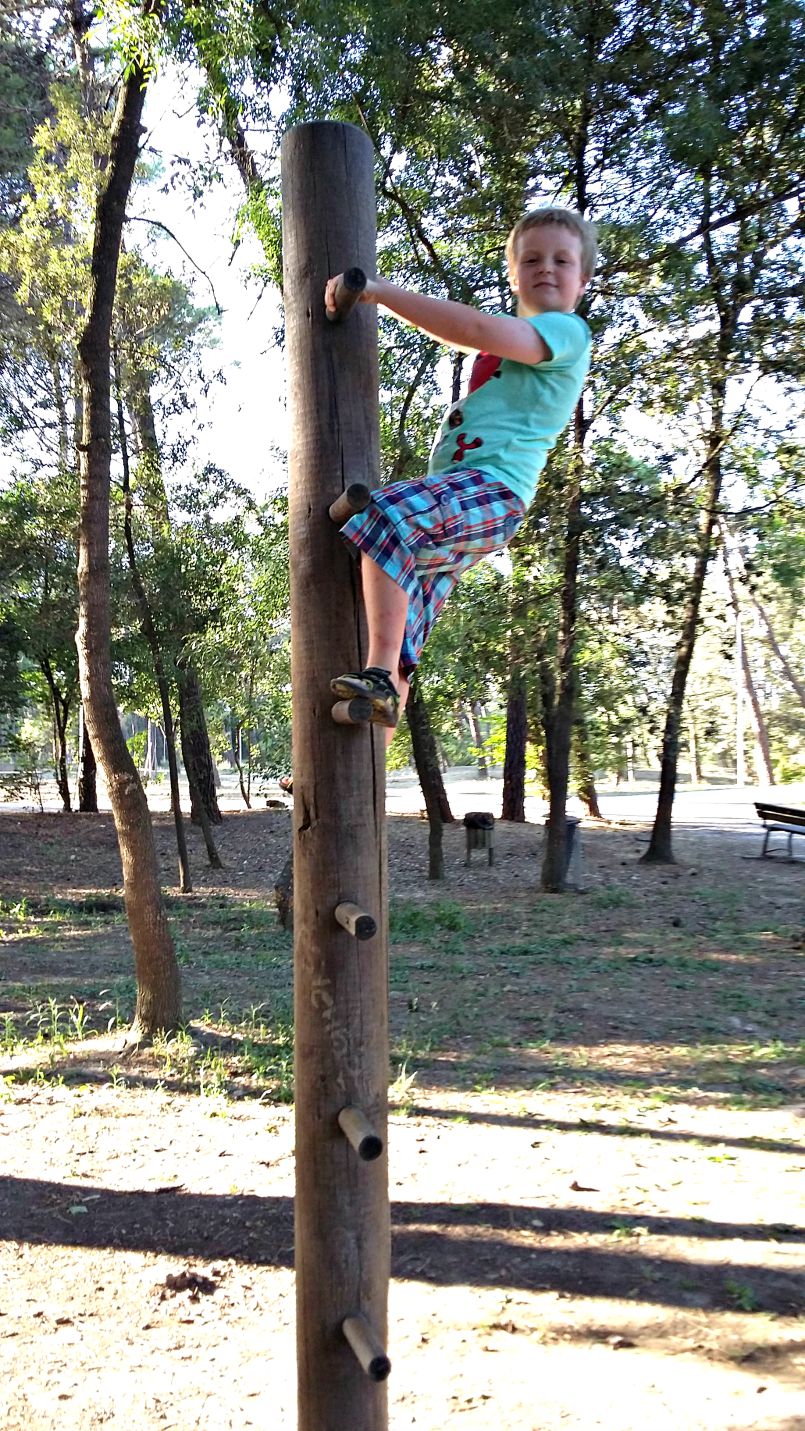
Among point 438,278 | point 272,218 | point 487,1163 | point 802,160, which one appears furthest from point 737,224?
point 487,1163

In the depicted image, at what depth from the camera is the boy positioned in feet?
7.53

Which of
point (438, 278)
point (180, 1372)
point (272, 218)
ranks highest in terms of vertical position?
point (272, 218)

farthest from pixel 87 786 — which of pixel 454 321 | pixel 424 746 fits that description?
pixel 454 321

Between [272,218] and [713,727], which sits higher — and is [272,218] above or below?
above

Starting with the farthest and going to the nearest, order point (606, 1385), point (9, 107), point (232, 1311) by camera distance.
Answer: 1. point (9, 107)
2. point (232, 1311)
3. point (606, 1385)

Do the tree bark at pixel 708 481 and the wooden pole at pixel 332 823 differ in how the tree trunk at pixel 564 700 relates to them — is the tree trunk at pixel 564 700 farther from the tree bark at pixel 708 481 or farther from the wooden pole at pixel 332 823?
the wooden pole at pixel 332 823

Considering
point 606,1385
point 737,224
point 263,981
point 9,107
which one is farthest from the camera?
point 9,107

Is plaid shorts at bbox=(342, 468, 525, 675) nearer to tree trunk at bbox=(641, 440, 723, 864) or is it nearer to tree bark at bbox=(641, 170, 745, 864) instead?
tree bark at bbox=(641, 170, 745, 864)

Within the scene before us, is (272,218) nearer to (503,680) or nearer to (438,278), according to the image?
(438,278)

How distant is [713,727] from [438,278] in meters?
6.17

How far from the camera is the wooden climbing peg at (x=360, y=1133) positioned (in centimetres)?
229

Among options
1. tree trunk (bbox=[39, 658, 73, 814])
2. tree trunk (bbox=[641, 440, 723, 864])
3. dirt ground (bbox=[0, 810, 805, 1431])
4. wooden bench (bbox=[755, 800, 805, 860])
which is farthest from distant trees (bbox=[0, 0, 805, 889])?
tree trunk (bbox=[39, 658, 73, 814])

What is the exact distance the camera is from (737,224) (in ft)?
37.2

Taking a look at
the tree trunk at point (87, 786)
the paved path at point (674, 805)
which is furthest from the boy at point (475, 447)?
the tree trunk at point (87, 786)
